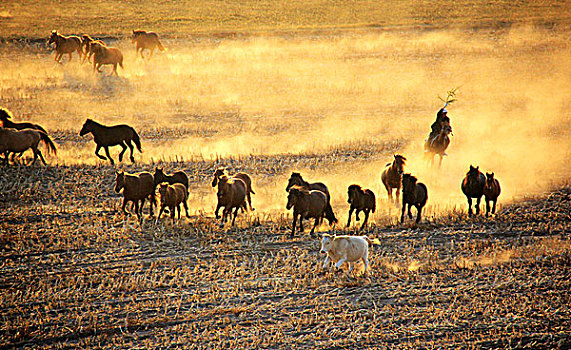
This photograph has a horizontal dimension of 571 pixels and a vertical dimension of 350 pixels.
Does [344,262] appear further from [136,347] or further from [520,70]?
[520,70]

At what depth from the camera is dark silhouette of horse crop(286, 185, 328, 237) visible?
46.1 ft

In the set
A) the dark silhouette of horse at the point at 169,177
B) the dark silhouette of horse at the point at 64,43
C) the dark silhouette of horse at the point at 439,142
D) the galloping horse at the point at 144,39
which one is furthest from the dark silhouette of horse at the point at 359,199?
the dark silhouette of horse at the point at 64,43

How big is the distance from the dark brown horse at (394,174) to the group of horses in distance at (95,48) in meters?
20.7

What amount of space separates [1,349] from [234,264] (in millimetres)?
4486

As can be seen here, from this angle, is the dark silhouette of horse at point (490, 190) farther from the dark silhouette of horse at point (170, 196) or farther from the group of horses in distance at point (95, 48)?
the group of horses in distance at point (95, 48)

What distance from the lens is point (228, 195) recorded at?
49.4ft

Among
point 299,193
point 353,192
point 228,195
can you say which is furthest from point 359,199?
point 228,195

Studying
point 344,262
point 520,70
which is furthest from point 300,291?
point 520,70

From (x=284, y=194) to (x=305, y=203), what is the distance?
3663 mm

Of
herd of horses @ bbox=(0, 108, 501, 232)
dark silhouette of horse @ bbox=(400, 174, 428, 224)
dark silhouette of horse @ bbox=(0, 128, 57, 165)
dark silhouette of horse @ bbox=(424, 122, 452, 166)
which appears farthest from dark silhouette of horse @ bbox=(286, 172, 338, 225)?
dark silhouette of horse @ bbox=(0, 128, 57, 165)

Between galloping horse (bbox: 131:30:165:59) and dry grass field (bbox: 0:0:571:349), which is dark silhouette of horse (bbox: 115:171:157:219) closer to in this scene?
dry grass field (bbox: 0:0:571:349)

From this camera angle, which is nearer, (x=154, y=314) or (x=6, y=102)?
(x=154, y=314)

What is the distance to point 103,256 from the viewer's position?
42.5 feet

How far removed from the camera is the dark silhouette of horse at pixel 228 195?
15.0 metres
